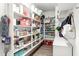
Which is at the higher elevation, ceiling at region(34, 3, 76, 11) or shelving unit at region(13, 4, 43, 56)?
ceiling at region(34, 3, 76, 11)

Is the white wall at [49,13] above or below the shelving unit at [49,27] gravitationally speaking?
above

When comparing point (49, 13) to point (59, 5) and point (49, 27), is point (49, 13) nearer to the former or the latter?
point (49, 27)

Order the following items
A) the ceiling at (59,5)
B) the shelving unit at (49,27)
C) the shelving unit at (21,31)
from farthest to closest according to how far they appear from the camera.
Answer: the shelving unit at (49,27) → the shelving unit at (21,31) → the ceiling at (59,5)

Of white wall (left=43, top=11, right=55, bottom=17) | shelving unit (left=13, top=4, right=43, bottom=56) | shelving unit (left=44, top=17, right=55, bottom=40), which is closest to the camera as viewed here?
shelving unit (left=13, top=4, right=43, bottom=56)

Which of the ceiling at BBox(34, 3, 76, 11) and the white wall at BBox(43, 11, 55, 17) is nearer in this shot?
the ceiling at BBox(34, 3, 76, 11)

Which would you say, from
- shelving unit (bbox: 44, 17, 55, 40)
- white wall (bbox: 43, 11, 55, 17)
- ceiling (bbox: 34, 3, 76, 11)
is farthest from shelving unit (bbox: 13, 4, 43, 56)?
white wall (bbox: 43, 11, 55, 17)

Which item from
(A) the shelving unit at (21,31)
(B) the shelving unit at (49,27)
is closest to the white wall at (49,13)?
(B) the shelving unit at (49,27)

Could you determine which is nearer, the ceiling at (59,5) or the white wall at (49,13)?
the ceiling at (59,5)

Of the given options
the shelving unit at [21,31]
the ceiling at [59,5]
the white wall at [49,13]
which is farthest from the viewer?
the white wall at [49,13]

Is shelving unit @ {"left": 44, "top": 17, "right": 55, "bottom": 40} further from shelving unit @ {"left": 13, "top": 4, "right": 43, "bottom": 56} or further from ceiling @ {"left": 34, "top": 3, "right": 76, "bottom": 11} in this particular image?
shelving unit @ {"left": 13, "top": 4, "right": 43, "bottom": 56}

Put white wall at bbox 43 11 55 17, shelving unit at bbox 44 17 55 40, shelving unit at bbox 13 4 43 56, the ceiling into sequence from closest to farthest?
the ceiling → shelving unit at bbox 13 4 43 56 → shelving unit at bbox 44 17 55 40 → white wall at bbox 43 11 55 17

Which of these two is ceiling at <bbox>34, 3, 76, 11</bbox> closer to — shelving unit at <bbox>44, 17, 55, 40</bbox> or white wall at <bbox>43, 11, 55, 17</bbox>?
white wall at <bbox>43, 11, 55, 17</bbox>

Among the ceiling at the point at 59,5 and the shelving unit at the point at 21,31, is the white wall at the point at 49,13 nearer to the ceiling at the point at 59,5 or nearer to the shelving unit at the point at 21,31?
the ceiling at the point at 59,5

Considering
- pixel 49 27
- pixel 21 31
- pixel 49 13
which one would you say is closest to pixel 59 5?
pixel 21 31
